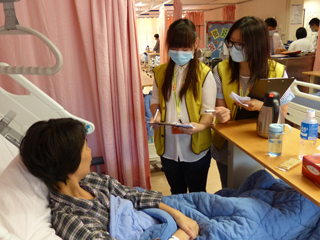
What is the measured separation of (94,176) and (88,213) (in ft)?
0.86

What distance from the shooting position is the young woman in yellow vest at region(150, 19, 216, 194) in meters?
1.75

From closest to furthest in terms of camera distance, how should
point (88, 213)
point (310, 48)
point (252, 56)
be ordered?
point (88, 213) < point (252, 56) < point (310, 48)

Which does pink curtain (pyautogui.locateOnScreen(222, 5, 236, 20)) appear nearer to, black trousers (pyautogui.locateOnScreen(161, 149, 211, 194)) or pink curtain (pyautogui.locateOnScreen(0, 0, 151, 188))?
pink curtain (pyautogui.locateOnScreen(0, 0, 151, 188))

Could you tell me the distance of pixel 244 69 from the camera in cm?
180

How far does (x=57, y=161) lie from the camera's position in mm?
1166

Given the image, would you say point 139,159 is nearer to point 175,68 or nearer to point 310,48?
point 175,68

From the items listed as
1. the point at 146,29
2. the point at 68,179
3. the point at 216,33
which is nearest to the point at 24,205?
the point at 68,179

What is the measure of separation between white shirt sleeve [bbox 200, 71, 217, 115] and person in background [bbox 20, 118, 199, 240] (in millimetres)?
733

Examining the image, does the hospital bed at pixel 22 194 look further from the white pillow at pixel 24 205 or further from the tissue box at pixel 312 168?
the tissue box at pixel 312 168

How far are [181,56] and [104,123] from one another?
857 millimetres

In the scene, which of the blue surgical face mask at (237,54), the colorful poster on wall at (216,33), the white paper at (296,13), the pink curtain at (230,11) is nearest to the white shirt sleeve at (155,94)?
the blue surgical face mask at (237,54)

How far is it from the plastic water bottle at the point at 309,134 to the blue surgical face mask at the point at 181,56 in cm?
77

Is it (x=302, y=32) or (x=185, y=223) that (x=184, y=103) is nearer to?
(x=185, y=223)

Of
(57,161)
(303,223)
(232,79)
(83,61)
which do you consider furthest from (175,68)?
(303,223)
